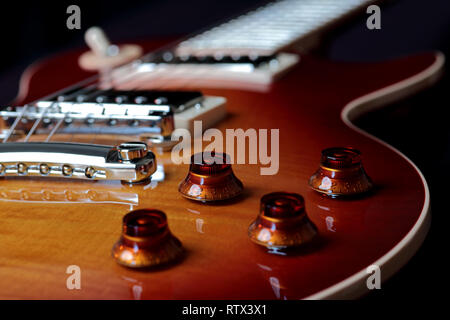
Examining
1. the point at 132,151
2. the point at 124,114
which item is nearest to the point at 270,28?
the point at 124,114

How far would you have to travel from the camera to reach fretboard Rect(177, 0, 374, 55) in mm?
1300

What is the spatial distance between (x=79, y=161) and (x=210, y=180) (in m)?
0.16

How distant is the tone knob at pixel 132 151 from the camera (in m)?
0.62

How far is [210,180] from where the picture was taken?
0.58 meters

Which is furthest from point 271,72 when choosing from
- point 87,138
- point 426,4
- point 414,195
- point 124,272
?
point 426,4

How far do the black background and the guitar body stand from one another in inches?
1.8

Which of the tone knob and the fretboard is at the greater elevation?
the fretboard

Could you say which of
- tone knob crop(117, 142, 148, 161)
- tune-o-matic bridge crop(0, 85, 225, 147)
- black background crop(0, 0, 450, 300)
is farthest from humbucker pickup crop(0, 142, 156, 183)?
black background crop(0, 0, 450, 300)

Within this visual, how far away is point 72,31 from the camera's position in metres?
2.71

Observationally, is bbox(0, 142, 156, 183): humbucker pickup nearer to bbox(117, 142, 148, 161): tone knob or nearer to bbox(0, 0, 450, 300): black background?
bbox(117, 142, 148, 161): tone knob

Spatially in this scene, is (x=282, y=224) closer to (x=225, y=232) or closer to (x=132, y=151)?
(x=225, y=232)

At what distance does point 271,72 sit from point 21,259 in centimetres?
70

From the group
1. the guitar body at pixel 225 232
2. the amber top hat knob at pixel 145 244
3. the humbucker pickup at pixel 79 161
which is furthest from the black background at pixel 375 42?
the humbucker pickup at pixel 79 161
